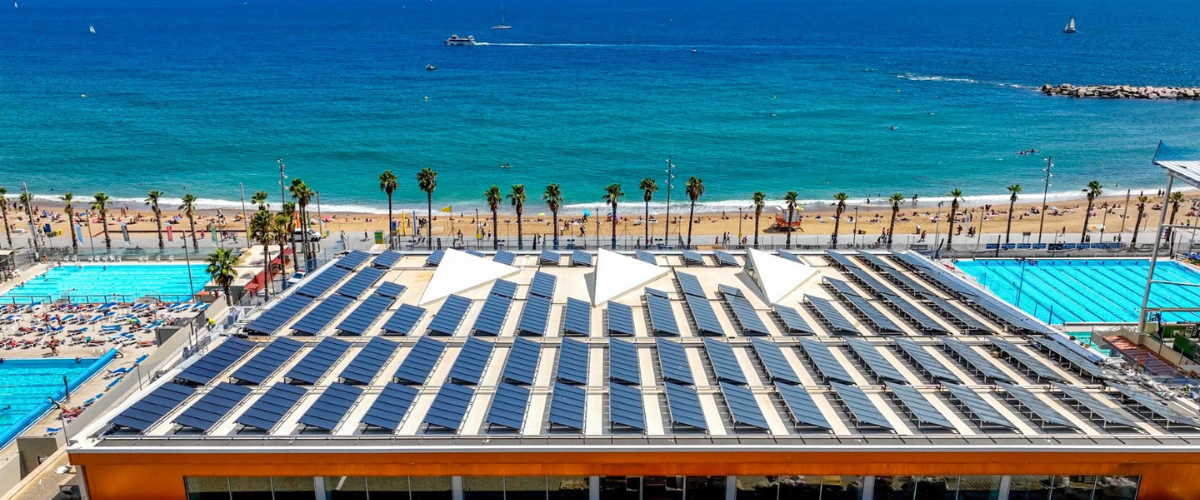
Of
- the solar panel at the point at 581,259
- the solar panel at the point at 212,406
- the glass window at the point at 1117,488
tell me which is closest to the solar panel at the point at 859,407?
the glass window at the point at 1117,488

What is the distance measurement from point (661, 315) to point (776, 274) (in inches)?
332

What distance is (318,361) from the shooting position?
3050 centimetres

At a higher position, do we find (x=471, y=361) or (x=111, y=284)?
(x=471, y=361)

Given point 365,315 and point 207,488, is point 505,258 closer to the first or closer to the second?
point 365,315

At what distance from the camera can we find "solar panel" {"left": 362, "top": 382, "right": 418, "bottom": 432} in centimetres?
2514

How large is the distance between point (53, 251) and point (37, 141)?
75.9 meters

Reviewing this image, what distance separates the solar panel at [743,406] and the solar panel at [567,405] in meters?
5.00

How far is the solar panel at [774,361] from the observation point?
1149 inches

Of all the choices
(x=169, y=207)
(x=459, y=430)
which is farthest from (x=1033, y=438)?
(x=169, y=207)

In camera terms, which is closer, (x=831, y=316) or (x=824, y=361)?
(x=824, y=361)

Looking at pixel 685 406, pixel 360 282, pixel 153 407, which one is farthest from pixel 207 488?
pixel 360 282

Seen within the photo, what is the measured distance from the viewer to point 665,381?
2912cm

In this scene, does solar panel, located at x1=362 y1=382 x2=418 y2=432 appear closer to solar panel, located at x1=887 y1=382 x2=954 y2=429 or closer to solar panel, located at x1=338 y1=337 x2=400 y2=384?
solar panel, located at x1=338 y1=337 x2=400 y2=384

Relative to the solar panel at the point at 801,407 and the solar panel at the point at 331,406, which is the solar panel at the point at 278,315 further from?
the solar panel at the point at 801,407
